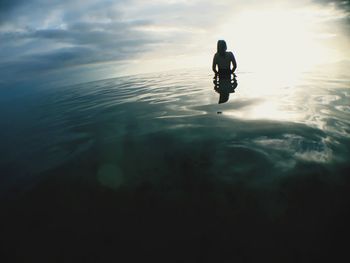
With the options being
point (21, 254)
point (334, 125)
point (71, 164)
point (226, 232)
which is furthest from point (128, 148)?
point (334, 125)

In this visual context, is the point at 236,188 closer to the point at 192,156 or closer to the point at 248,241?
the point at 248,241

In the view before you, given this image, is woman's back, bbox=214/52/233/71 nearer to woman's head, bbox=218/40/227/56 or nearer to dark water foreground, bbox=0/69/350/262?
woman's head, bbox=218/40/227/56

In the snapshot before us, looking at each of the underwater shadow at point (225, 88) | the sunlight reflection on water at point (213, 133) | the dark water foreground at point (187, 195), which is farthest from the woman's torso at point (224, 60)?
the dark water foreground at point (187, 195)

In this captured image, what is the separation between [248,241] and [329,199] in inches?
41.0

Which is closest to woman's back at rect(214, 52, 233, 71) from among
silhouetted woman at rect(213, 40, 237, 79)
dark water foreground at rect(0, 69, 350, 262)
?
silhouetted woman at rect(213, 40, 237, 79)

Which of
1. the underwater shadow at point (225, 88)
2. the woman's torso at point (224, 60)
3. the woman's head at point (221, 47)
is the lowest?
the underwater shadow at point (225, 88)

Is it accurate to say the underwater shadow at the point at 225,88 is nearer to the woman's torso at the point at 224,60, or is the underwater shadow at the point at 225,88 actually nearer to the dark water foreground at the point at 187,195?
the woman's torso at the point at 224,60

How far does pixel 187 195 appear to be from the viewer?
2.14 metres

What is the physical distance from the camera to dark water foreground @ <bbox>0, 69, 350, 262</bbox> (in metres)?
1.59

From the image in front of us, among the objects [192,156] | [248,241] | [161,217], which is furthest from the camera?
[192,156]

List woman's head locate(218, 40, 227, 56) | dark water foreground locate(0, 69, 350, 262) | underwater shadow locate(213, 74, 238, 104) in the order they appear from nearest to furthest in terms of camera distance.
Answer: dark water foreground locate(0, 69, 350, 262), underwater shadow locate(213, 74, 238, 104), woman's head locate(218, 40, 227, 56)

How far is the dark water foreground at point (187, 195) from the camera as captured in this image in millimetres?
1588

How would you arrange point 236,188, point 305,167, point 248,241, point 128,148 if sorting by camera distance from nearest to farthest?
point 248,241 < point 236,188 < point 305,167 < point 128,148

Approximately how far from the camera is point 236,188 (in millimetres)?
2168
